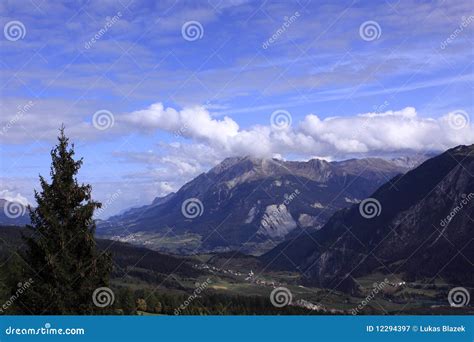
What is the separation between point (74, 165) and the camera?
4872 centimetres

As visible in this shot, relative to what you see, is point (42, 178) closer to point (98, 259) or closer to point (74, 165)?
point (74, 165)

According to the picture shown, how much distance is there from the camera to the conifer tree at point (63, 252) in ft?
148

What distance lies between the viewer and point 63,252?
4584 centimetres

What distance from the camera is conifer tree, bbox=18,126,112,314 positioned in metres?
45.2

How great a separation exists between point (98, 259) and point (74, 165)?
8.78 metres
